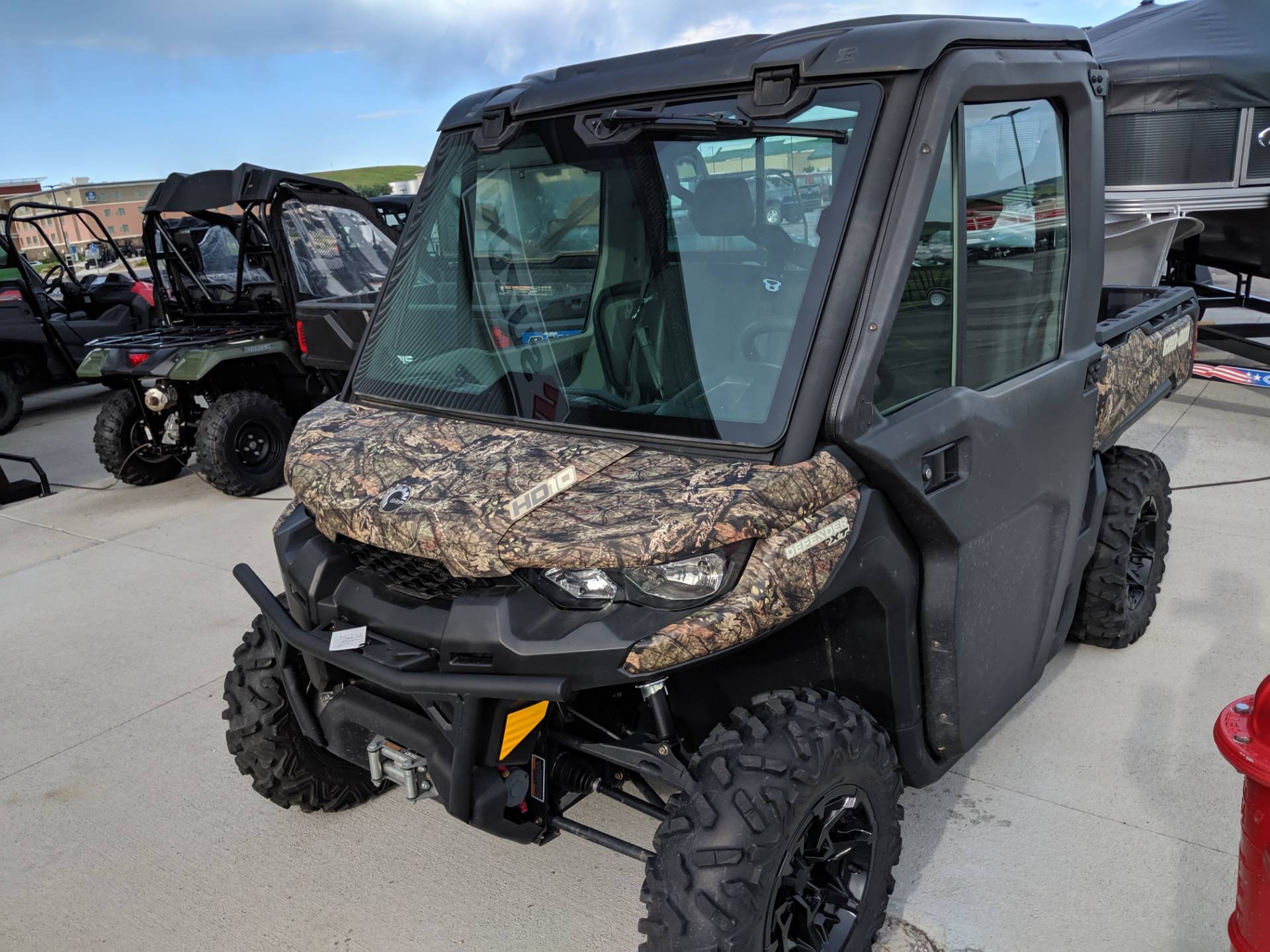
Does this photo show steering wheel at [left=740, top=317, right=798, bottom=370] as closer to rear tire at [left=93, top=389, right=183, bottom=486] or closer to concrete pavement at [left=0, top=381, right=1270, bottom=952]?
concrete pavement at [left=0, top=381, right=1270, bottom=952]

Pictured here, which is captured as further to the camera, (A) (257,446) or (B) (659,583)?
(A) (257,446)

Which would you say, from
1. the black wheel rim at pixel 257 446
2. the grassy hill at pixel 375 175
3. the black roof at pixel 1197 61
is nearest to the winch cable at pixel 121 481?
the black wheel rim at pixel 257 446

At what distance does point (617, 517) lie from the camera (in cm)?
203

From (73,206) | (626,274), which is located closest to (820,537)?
(626,274)

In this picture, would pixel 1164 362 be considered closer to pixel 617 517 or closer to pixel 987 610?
pixel 987 610

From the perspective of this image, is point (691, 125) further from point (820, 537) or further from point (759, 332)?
point (820, 537)

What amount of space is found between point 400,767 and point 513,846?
2.64 ft

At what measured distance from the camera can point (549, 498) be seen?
213 cm

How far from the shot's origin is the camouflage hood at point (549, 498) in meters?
1.99

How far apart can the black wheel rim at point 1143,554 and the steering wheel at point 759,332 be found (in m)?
2.47

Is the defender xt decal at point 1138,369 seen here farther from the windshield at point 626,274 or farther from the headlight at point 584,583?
the headlight at point 584,583

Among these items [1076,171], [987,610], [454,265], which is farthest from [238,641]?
[1076,171]

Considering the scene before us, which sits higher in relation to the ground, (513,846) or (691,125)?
(691,125)

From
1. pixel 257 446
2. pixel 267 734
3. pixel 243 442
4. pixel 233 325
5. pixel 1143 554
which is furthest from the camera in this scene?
pixel 233 325
